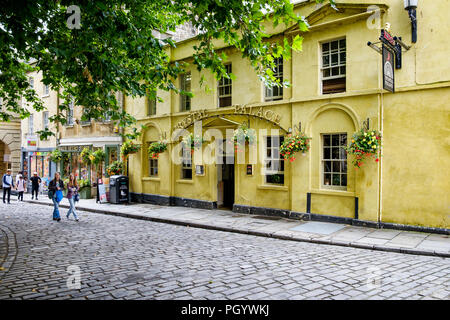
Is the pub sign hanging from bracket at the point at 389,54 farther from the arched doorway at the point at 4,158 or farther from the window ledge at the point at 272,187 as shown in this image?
the arched doorway at the point at 4,158

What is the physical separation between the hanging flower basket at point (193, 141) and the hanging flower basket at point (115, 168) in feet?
18.9

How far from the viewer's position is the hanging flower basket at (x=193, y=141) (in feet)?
48.9

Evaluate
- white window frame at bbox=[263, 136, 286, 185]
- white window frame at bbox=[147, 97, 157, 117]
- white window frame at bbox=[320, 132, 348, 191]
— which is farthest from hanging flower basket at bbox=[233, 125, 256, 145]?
white window frame at bbox=[147, 97, 157, 117]

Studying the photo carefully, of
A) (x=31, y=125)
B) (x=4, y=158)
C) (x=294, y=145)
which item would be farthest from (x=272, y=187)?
(x=4, y=158)

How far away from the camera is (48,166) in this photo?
81.8ft

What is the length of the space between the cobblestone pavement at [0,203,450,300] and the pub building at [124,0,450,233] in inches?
114

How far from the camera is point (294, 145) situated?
11.9 metres

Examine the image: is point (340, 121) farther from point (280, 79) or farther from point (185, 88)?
point (185, 88)

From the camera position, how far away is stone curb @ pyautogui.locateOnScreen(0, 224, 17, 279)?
6849 millimetres

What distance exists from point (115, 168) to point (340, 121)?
12.5 metres

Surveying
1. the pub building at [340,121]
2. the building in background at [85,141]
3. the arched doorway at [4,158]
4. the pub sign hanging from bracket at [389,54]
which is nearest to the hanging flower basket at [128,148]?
the building in background at [85,141]

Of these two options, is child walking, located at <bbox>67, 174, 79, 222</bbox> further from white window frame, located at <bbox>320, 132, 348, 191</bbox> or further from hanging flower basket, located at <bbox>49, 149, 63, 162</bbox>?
hanging flower basket, located at <bbox>49, 149, 63, 162</bbox>

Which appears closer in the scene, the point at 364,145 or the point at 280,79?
the point at 364,145
